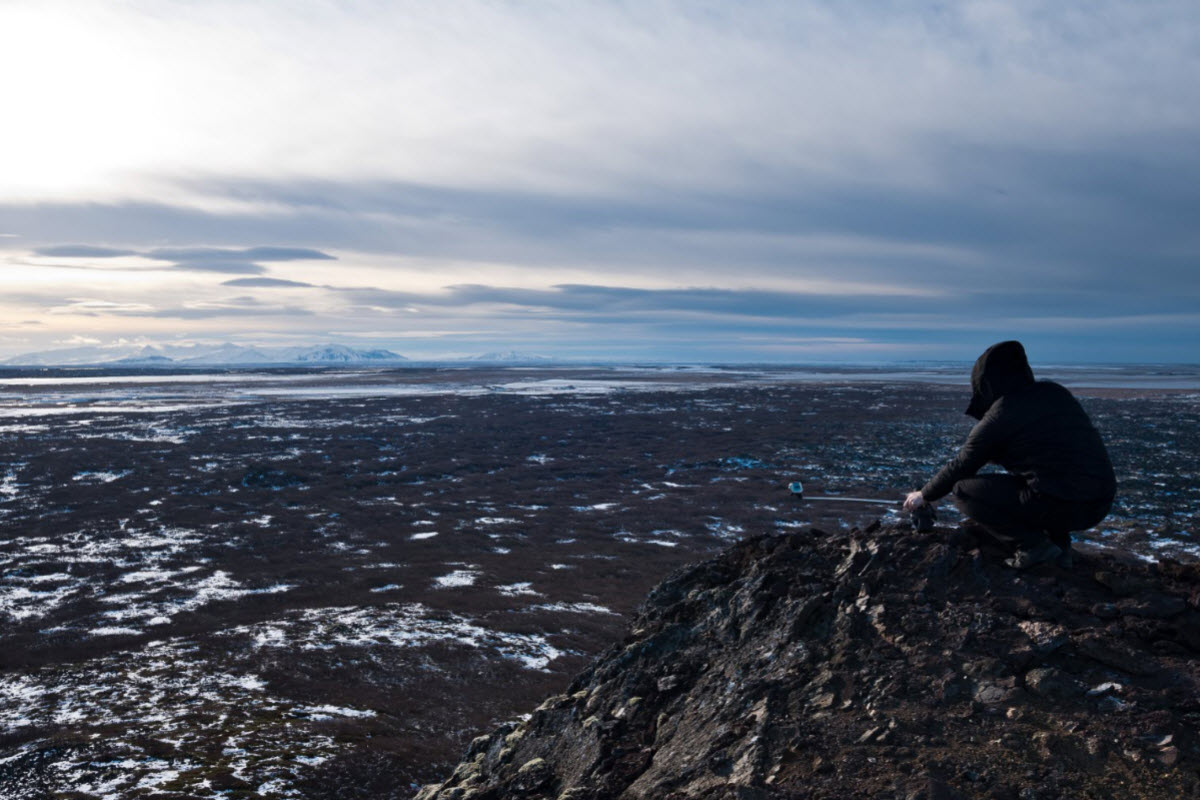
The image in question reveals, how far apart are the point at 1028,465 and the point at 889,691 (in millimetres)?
2127

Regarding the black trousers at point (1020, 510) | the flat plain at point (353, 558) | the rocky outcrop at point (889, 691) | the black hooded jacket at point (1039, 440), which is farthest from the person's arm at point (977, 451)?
the flat plain at point (353, 558)

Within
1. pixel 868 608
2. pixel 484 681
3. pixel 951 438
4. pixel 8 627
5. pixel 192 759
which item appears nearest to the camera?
pixel 868 608

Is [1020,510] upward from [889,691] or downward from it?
upward

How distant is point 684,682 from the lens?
6746 mm

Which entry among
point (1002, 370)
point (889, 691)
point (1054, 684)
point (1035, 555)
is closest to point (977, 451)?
point (1002, 370)

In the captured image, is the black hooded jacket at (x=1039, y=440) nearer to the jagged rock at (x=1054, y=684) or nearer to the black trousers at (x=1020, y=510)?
the black trousers at (x=1020, y=510)

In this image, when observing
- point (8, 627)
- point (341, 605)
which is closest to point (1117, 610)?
point (341, 605)

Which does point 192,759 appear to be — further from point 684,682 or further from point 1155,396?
point 1155,396

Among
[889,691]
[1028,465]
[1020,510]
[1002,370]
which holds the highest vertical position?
[1002,370]

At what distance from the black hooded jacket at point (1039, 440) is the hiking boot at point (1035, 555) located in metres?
0.61

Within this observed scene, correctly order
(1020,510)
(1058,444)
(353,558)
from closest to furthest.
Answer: (1058,444)
(1020,510)
(353,558)

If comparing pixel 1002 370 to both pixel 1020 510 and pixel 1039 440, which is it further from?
pixel 1020 510

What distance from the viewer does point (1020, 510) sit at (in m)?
6.12

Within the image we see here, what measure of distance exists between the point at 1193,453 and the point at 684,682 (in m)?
39.1
